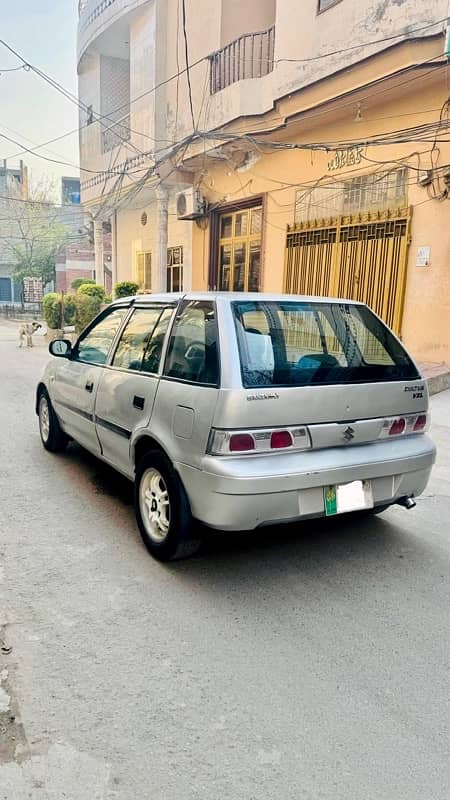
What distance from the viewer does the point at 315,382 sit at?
3.33 m

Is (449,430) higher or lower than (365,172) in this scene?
lower

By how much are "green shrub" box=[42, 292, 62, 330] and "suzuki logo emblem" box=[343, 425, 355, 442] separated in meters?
16.5

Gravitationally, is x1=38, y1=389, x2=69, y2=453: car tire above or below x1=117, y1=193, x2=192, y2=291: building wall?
below

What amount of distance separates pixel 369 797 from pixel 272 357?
2120 mm

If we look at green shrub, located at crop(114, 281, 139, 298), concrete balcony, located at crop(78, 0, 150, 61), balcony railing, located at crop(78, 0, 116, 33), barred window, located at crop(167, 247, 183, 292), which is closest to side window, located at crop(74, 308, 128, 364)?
barred window, located at crop(167, 247, 183, 292)

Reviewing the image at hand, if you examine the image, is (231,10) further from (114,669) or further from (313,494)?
(114,669)

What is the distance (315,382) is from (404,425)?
0.76 meters

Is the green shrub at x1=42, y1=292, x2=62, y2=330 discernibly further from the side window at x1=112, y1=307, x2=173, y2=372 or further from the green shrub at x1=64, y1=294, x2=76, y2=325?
the side window at x1=112, y1=307, x2=173, y2=372

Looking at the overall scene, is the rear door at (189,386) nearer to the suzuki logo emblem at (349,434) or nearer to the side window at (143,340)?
the side window at (143,340)

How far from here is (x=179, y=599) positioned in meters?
3.15

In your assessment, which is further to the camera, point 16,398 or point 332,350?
point 16,398

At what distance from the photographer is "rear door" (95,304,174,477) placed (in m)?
3.82

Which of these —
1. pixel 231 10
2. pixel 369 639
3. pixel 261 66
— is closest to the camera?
pixel 369 639

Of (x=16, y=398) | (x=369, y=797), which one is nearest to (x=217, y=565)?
(x=369, y=797)
